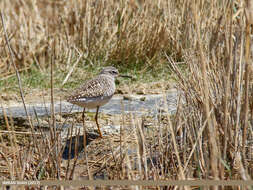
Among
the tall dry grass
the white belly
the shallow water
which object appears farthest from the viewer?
the tall dry grass

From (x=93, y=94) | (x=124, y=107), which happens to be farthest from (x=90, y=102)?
(x=124, y=107)

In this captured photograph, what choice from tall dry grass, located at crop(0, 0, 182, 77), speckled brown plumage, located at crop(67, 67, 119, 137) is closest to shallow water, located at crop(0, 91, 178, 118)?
speckled brown plumage, located at crop(67, 67, 119, 137)

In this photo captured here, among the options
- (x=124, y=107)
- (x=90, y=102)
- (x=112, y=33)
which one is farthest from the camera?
(x=112, y=33)

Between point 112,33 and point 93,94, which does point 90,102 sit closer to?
point 93,94

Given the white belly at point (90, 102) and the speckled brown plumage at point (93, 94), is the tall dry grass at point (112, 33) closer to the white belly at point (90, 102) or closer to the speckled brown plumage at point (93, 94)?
the speckled brown plumage at point (93, 94)

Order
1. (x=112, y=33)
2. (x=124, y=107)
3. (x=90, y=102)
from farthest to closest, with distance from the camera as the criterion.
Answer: (x=112, y=33) → (x=124, y=107) → (x=90, y=102)

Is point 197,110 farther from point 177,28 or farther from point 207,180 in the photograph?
point 177,28

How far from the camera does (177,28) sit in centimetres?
762

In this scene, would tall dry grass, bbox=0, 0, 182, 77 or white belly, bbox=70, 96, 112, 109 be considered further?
tall dry grass, bbox=0, 0, 182, 77

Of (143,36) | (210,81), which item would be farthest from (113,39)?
(210,81)

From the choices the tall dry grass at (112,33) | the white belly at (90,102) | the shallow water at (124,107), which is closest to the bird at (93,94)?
the white belly at (90,102)

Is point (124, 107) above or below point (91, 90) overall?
below

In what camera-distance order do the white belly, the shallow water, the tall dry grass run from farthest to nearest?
the tall dry grass < the shallow water < the white belly

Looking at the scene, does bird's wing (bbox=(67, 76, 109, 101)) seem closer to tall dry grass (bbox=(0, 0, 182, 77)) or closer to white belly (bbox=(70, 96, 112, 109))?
white belly (bbox=(70, 96, 112, 109))
